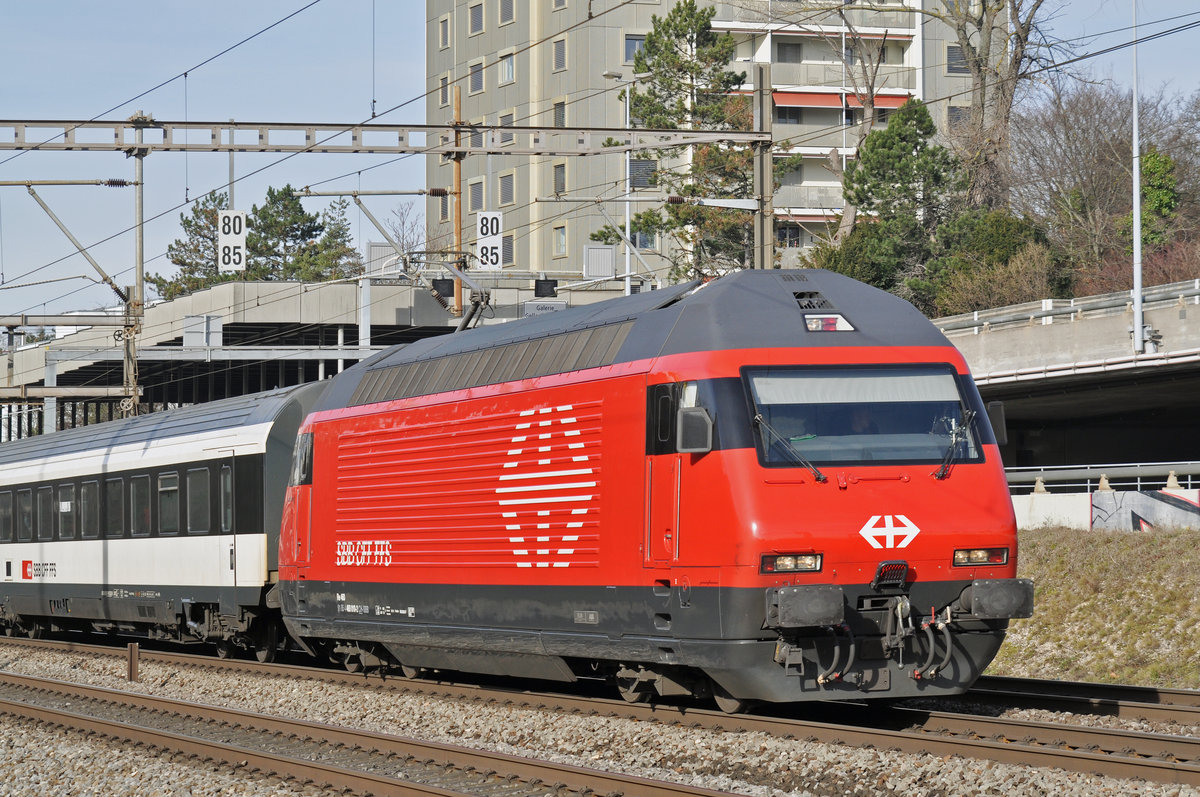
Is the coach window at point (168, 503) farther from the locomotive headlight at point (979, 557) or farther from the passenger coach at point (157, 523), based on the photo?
the locomotive headlight at point (979, 557)

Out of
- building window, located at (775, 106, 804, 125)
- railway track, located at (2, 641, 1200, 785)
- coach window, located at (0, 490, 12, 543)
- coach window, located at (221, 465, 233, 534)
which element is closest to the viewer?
railway track, located at (2, 641, 1200, 785)

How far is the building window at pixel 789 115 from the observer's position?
73.3m

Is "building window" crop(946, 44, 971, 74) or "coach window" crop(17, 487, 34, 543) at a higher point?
"building window" crop(946, 44, 971, 74)

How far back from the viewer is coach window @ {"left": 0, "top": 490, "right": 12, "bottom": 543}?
27203 mm

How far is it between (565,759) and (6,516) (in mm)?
19619

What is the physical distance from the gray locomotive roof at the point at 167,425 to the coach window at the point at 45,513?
0.69 metres

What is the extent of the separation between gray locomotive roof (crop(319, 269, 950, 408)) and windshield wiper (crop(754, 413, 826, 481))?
659mm

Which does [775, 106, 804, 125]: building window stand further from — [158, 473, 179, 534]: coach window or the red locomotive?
the red locomotive

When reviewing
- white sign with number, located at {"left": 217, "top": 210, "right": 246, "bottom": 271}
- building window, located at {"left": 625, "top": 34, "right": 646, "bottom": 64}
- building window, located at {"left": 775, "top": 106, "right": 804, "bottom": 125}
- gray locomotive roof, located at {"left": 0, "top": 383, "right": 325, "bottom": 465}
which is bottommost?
gray locomotive roof, located at {"left": 0, "top": 383, "right": 325, "bottom": 465}

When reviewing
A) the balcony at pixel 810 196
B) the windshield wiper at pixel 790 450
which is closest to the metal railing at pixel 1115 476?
the windshield wiper at pixel 790 450

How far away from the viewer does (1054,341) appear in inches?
1276

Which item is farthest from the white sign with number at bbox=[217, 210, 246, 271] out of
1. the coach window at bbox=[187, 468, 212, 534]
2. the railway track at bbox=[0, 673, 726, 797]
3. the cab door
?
the cab door

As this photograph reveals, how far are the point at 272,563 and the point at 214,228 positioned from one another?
250 ft

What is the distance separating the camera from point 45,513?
25.8 meters
